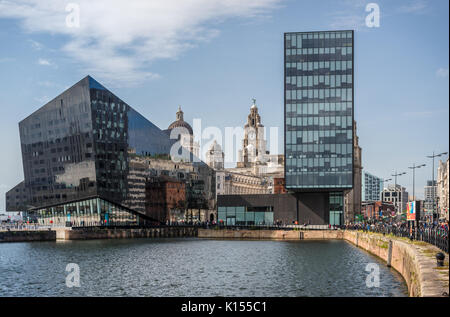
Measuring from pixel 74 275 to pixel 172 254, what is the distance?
23259 millimetres

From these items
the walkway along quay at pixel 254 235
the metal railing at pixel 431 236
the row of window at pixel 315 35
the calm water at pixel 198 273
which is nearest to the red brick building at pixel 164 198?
the walkway along quay at pixel 254 235

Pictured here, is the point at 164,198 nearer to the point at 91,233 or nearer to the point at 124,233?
the point at 124,233

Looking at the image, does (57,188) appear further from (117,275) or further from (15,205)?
(117,275)

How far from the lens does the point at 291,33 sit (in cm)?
11738

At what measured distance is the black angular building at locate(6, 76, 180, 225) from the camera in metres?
119

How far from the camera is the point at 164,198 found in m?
147

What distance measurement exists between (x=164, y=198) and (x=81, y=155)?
1252 inches

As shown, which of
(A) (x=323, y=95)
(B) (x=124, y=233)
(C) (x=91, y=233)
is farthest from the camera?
(B) (x=124, y=233)

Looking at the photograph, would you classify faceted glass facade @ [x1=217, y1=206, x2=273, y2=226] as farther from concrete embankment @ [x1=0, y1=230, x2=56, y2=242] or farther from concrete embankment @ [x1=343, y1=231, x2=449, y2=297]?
concrete embankment @ [x1=343, y1=231, x2=449, y2=297]

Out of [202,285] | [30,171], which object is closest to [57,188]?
[30,171]

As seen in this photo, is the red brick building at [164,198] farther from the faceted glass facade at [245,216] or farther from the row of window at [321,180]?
the row of window at [321,180]

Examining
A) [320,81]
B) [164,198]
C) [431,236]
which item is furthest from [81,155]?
[431,236]

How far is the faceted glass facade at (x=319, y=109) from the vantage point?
115 m

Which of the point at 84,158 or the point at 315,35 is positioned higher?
the point at 315,35
